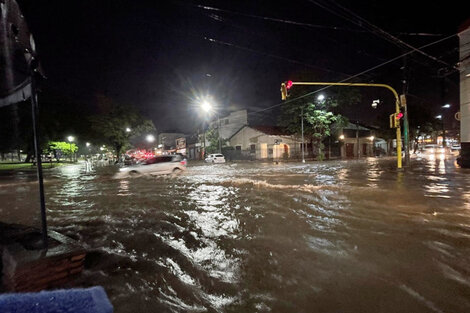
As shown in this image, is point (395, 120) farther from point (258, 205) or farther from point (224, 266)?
point (224, 266)

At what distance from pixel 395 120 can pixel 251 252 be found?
56.8 ft

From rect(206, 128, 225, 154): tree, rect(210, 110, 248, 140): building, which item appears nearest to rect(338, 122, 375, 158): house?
rect(210, 110, 248, 140): building

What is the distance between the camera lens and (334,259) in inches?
157

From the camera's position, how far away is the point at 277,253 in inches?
168

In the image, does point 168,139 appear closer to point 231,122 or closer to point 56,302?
point 231,122

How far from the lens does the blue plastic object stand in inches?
38.6

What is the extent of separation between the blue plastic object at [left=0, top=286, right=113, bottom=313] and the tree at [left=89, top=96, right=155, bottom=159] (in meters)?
37.1

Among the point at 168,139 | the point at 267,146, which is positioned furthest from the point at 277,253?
the point at 168,139

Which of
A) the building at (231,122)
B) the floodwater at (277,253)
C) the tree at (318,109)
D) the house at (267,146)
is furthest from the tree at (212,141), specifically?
the floodwater at (277,253)

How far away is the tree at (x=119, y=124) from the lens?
111 ft

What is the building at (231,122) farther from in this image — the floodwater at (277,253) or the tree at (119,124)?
the floodwater at (277,253)

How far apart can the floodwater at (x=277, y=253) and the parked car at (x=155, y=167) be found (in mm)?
9487

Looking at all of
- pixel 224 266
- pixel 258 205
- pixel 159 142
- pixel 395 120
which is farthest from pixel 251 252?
pixel 159 142

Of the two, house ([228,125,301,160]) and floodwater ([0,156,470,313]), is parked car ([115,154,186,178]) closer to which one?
floodwater ([0,156,470,313])
